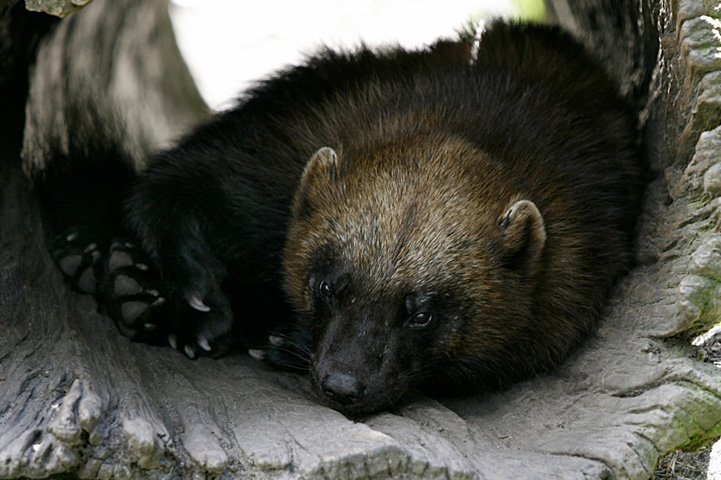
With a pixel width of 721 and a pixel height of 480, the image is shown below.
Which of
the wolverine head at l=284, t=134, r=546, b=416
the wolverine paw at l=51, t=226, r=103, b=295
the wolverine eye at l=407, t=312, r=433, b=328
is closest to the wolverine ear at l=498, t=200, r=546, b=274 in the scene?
the wolverine head at l=284, t=134, r=546, b=416

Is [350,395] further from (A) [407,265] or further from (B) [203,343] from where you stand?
(B) [203,343]

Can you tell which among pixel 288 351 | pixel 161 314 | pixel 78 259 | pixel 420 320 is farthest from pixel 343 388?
pixel 78 259

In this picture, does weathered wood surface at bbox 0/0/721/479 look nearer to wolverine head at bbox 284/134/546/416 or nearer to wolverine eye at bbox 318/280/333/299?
wolverine head at bbox 284/134/546/416

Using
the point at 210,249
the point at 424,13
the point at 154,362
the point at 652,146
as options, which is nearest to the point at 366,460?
the point at 154,362

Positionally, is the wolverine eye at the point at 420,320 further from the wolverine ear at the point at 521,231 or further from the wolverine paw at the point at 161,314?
the wolverine paw at the point at 161,314

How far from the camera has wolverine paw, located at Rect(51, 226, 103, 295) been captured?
3627 mm

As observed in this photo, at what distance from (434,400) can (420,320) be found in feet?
1.15

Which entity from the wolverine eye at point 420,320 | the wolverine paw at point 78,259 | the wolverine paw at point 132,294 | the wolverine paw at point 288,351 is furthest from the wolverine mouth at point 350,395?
the wolverine paw at point 78,259

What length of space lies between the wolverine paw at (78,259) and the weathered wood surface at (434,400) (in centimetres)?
6

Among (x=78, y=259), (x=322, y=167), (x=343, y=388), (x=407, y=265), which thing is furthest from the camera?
(x=78, y=259)

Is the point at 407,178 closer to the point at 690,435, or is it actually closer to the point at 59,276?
the point at 690,435

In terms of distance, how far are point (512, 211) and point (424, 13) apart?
4158mm

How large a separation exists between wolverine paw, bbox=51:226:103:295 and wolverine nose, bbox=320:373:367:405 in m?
1.24

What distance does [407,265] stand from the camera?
2895 millimetres
